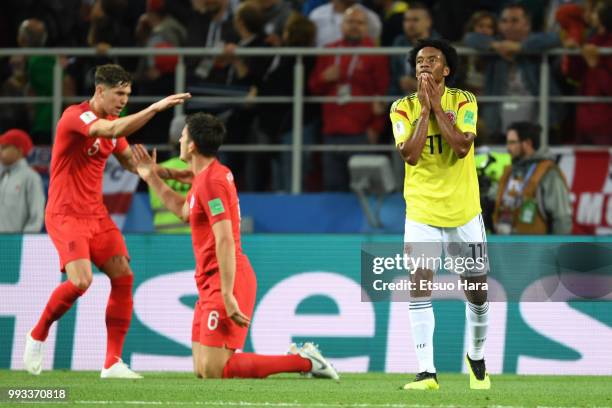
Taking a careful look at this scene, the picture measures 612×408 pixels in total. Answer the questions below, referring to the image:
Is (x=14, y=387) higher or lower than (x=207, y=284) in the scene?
lower

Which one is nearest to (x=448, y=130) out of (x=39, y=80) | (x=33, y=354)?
(x=33, y=354)

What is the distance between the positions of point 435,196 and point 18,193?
5762 millimetres

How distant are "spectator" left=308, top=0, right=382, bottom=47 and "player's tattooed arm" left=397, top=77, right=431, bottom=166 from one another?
5985 millimetres

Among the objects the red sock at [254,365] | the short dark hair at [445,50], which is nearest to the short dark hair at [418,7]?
the short dark hair at [445,50]

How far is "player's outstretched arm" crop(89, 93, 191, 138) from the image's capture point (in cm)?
886

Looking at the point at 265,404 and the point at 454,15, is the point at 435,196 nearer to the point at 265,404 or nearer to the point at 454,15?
the point at 265,404

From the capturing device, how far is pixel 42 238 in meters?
11.6

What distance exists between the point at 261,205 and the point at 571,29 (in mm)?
3694

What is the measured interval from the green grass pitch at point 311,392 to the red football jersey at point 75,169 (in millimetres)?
1292

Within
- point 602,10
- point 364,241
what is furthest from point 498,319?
point 602,10

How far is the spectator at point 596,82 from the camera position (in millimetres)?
13266

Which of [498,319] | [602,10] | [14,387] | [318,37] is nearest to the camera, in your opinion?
[14,387]

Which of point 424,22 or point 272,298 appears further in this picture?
point 424,22

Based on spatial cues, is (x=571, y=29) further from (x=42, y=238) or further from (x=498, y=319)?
(x=42, y=238)
